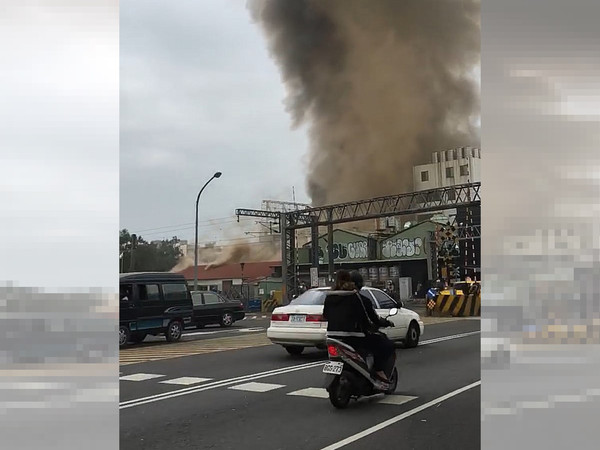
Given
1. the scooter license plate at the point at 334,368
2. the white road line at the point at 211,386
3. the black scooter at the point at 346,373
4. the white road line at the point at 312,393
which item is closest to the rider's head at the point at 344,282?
the black scooter at the point at 346,373

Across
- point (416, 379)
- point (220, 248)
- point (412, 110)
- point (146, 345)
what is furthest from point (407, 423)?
point (146, 345)

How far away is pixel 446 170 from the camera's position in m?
13.2

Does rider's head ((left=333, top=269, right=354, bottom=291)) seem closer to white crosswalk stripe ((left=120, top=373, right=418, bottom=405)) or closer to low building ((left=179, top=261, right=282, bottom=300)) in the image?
white crosswalk stripe ((left=120, top=373, right=418, bottom=405))

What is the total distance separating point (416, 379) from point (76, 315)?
5.12 meters

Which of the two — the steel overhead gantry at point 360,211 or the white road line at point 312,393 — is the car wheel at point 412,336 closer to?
the white road line at point 312,393

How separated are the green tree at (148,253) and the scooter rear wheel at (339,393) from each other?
1.85m

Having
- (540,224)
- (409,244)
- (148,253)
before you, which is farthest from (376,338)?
(409,244)

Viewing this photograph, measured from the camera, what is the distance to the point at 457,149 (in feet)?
31.4

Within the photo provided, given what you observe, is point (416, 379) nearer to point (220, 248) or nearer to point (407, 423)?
point (407, 423)

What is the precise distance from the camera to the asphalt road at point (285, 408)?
4535 millimetres

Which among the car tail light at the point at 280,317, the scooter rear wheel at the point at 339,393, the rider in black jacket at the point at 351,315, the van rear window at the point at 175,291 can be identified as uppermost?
the rider in black jacket at the point at 351,315

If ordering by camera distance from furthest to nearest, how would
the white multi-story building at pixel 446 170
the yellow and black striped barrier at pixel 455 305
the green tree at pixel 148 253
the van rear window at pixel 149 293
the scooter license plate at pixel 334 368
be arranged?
the yellow and black striped barrier at pixel 455 305 < the van rear window at pixel 149 293 < the white multi-story building at pixel 446 170 < the scooter license plate at pixel 334 368 < the green tree at pixel 148 253

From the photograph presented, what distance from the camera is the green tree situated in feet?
12.6

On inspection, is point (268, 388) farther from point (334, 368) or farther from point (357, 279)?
point (357, 279)
